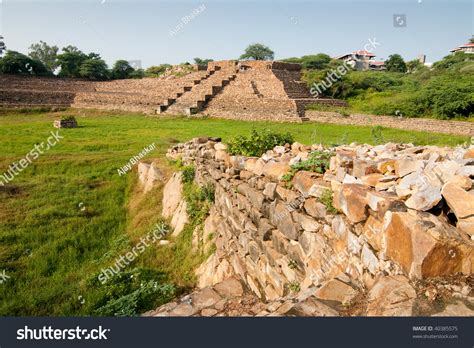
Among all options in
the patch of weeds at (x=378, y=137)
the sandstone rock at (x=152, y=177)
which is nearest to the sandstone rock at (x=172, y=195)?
the sandstone rock at (x=152, y=177)

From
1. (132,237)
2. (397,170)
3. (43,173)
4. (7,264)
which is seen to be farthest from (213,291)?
(43,173)

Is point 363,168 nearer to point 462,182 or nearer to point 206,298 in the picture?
→ point 462,182

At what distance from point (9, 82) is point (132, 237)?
126ft

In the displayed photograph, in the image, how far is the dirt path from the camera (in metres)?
17.1

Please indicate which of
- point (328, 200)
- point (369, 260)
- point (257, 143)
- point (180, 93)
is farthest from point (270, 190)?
point (180, 93)

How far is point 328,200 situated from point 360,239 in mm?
553

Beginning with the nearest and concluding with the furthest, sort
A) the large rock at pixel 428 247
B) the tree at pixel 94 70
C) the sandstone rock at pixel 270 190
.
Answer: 1. the large rock at pixel 428 247
2. the sandstone rock at pixel 270 190
3. the tree at pixel 94 70

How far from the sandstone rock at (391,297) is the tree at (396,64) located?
6074 cm

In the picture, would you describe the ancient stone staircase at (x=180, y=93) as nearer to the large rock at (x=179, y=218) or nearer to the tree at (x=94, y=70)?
the tree at (x=94, y=70)

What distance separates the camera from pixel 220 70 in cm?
3928

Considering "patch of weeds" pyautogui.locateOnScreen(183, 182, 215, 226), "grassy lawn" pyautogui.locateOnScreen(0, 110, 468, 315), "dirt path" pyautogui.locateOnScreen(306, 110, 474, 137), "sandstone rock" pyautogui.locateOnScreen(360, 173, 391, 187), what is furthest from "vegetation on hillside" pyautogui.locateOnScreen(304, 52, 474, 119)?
"sandstone rock" pyautogui.locateOnScreen(360, 173, 391, 187)

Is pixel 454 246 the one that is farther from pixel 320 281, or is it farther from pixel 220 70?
pixel 220 70

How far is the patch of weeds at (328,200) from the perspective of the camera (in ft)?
10.1

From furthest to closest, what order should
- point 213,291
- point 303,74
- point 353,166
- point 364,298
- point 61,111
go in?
point 303,74
point 61,111
point 213,291
point 353,166
point 364,298
